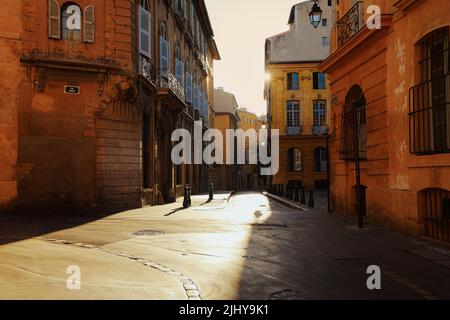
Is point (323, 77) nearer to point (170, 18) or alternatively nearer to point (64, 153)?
point (170, 18)

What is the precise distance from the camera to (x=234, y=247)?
→ 9312 mm

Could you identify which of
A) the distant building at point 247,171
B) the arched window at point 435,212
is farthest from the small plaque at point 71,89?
the distant building at point 247,171

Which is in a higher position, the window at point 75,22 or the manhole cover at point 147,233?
the window at point 75,22

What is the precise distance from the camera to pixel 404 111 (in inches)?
431

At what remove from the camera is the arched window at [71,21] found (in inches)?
690

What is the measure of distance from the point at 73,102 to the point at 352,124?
963cm

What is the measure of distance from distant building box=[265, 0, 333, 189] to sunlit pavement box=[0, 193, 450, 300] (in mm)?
30104

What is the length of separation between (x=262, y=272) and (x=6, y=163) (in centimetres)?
1229

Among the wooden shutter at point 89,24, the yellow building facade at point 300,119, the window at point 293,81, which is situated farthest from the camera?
the window at point 293,81

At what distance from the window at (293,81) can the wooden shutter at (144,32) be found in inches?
1023

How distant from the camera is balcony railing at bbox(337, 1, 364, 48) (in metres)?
14.0

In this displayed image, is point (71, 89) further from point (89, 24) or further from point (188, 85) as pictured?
point (188, 85)

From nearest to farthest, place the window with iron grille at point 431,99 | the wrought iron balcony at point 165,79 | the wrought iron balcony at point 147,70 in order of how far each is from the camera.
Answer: the window with iron grille at point 431,99 → the wrought iron balcony at point 147,70 → the wrought iron balcony at point 165,79

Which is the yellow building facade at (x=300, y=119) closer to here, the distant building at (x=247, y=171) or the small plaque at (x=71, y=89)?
the small plaque at (x=71, y=89)
